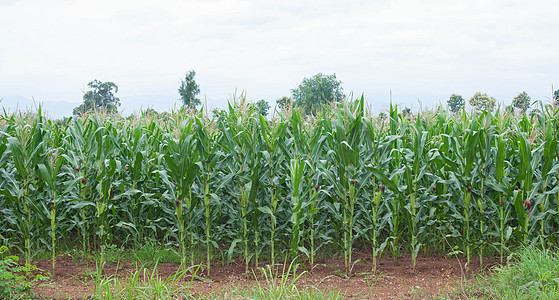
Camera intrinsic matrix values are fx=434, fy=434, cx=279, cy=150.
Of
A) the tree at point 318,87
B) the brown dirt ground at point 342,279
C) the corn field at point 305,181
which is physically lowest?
the brown dirt ground at point 342,279

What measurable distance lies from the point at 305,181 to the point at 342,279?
1.24m

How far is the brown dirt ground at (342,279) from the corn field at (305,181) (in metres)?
0.19

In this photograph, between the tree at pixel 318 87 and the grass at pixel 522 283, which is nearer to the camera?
the grass at pixel 522 283

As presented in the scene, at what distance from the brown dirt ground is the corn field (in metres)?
0.19

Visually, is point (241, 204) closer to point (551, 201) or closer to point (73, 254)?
point (73, 254)

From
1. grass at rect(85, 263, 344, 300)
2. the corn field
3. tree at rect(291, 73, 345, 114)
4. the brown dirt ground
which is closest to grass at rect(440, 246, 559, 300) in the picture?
the brown dirt ground

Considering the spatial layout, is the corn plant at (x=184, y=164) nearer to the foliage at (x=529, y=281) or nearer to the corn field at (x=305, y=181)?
the corn field at (x=305, y=181)

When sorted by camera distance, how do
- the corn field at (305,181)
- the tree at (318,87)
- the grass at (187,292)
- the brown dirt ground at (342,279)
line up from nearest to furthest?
the grass at (187,292), the brown dirt ground at (342,279), the corn field at (305,181), the tree at (318,87)

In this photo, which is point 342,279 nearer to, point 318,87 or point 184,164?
point 184,164

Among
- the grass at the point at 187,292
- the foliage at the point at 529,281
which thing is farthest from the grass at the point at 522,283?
the grass at the point at 187,292

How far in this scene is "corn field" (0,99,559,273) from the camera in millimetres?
4996

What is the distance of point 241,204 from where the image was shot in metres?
5.14

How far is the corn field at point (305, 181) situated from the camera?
197 inches

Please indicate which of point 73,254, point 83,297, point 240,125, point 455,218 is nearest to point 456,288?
point 455,218
